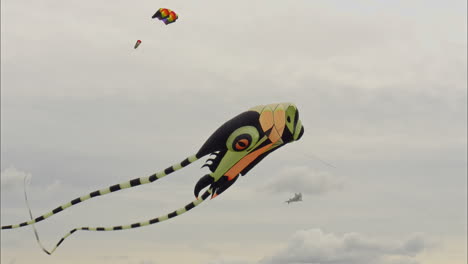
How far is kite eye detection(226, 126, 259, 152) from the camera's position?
59156mm

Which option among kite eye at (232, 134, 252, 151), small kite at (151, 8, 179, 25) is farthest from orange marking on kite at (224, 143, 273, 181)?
small kite at (151, 8, 179, 25)

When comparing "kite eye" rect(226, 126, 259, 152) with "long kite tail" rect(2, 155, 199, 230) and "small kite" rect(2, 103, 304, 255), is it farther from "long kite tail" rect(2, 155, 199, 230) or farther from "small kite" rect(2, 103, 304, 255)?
"long kite tail" rect(2, 155, 199, 230)

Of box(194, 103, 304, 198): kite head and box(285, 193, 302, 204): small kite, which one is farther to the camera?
box(285, 193, 302, 204): small kite

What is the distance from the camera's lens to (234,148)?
59594mm

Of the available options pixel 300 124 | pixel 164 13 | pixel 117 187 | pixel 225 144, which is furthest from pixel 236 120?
pixel 164 13

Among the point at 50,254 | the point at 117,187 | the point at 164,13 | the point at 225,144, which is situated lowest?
the point at 50,254

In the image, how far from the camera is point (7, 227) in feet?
194

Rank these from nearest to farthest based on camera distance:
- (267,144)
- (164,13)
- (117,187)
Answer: (117,187) < (267,144) < (164,13)

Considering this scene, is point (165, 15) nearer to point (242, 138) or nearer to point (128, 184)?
point (242, 138)

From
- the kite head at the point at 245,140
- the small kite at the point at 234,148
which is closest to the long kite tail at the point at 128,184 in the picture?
the small kite at the point at 234,148

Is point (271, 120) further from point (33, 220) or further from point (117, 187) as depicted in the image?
point (33, 220)

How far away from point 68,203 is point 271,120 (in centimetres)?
1507

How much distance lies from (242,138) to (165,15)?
51.2ft

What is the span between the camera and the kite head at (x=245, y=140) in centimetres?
5931
